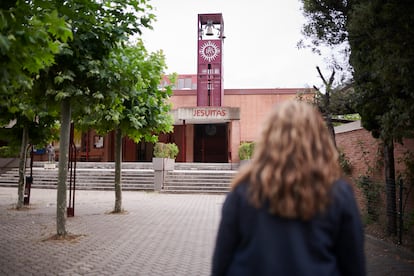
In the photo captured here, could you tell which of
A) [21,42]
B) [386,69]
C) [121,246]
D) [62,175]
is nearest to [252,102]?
[62,175]

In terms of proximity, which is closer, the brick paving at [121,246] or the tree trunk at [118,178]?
the brick paving at [121,246]

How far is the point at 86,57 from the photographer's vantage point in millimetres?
7512

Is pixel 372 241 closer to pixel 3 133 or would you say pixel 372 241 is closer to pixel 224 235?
pixel 224 235

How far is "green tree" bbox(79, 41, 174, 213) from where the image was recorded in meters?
8.00

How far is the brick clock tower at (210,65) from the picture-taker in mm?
30547

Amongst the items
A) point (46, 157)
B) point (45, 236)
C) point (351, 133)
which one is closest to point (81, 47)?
point (45, 236)

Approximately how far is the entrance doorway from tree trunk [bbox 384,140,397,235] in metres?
22.9

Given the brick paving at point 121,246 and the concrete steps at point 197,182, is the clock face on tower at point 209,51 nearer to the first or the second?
the concrete steps at point 197,182

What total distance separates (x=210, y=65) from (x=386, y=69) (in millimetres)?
25748

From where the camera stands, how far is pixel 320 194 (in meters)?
1.67

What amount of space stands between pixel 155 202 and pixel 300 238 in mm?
14091

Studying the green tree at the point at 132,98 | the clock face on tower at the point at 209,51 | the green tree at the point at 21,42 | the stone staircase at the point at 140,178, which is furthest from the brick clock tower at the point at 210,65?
the green tree at the point at 21,42

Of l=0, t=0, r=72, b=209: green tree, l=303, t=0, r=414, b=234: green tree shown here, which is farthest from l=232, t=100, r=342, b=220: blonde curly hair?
l=303, t=0, r=414, b=234: green tree

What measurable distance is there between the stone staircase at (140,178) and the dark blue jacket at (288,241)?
17719 mm
